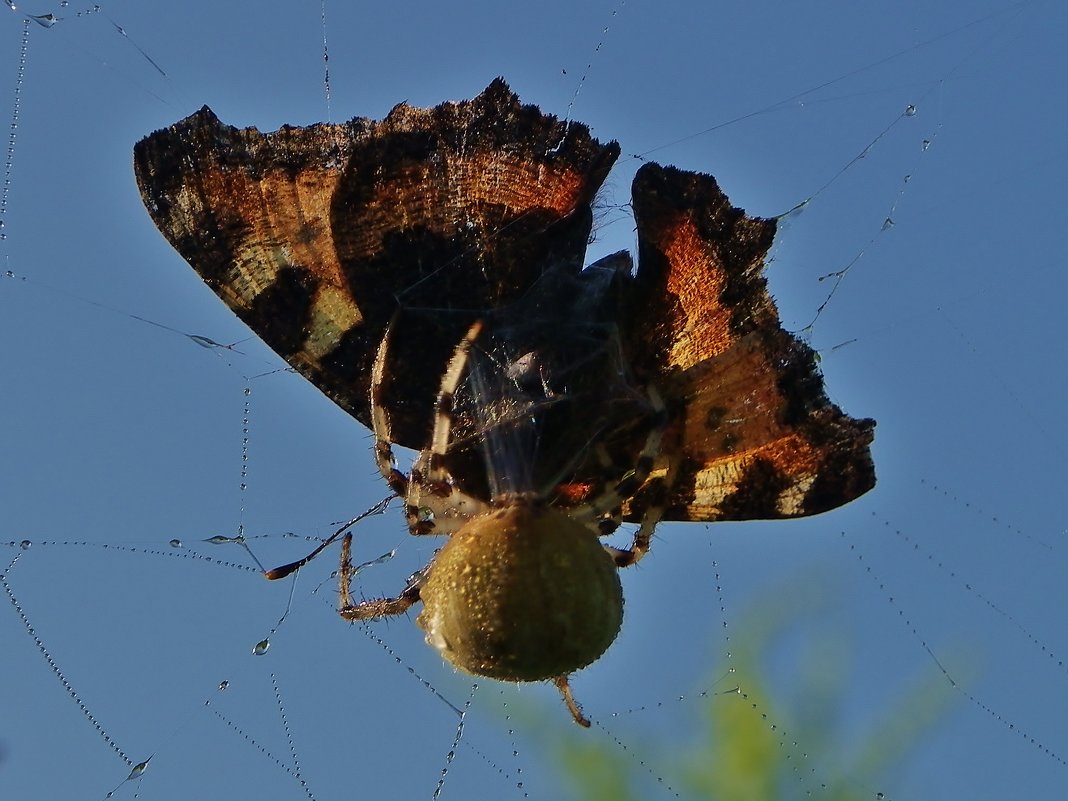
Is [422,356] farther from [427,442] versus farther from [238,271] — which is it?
[238,271]

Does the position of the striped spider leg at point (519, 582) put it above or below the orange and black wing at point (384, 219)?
below

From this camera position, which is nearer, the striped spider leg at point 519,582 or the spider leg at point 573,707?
the striped spider leg at point 519,582

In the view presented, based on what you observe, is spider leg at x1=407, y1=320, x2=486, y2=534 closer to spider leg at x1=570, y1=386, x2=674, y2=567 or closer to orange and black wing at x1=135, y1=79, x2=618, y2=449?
orange and black wing at x1=135, y1=79, x2=618, y2=449

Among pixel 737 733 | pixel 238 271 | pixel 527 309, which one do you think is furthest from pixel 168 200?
pixel 737 733

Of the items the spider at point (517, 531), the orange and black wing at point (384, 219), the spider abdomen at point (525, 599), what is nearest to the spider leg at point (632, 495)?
the spider at point (517, 531)

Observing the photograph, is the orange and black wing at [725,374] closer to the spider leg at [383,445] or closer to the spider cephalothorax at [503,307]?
the spider cephalothorax at [503,307]

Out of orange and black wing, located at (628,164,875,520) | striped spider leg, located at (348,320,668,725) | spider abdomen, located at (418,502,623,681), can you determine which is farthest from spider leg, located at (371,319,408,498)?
orange and black wing, located at (628,164,875,520)

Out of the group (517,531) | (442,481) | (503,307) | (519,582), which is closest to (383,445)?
(442,481)

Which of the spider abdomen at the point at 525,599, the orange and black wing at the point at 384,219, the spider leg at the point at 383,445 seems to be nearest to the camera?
the spider abdomen at the point at 525,599
